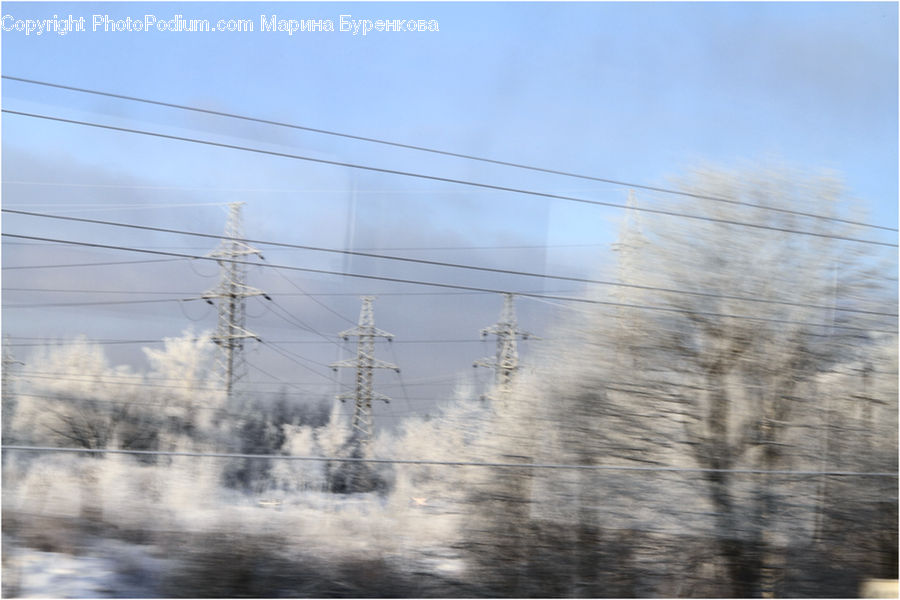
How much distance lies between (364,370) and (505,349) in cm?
108

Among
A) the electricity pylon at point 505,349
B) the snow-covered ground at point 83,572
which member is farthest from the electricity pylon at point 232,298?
the electricity pylon at point 505,349

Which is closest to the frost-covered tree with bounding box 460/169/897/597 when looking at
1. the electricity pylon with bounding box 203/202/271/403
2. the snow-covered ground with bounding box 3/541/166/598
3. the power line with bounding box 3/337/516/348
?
the power line with bounding box 3/337/516/348

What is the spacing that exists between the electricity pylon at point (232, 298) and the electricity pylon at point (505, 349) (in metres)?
1.70

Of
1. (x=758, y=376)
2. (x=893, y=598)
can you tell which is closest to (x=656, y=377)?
(x=758, y=376)

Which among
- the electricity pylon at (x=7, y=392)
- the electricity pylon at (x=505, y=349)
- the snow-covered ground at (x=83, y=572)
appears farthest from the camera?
the electricity pylon at (x=505, y=349)

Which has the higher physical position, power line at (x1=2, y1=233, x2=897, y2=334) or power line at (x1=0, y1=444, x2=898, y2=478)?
power line at (x1=2, y1=233, x2=897, y2=334)

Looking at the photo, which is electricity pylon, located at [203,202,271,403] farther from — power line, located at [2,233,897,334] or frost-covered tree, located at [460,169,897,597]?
frost-covered tree, located at [460,169,897,597]

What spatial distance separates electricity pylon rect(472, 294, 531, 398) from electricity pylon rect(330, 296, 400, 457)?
746mm

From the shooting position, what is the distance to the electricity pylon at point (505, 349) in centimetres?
582

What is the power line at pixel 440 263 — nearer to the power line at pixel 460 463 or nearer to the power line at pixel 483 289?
the power line at pixel 483 289

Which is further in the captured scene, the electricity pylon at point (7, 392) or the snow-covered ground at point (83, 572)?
the electricity pylon at point (7, 392)

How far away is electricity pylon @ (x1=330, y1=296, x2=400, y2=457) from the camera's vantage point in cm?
541

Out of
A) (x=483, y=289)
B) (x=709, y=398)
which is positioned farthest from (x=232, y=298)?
(x=709, y=398)

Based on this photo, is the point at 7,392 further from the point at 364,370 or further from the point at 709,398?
the point at 709,398
